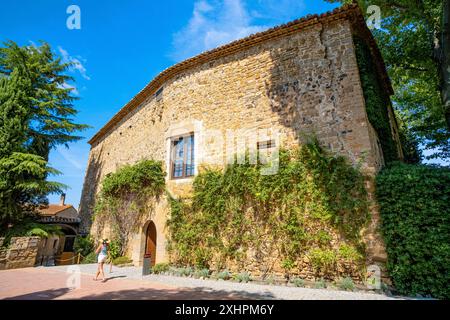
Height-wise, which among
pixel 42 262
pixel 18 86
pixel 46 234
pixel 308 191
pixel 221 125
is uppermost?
pixel 18 86

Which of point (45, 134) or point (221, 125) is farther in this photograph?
point (45, 134)

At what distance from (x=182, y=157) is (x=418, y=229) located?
7.80 metres

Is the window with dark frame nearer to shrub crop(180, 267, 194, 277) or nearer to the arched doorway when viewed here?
shrub crop(180, 267, 194, 277)

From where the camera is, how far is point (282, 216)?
22.6 feet

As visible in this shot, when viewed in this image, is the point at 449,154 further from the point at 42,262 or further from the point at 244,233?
the point at 42,262

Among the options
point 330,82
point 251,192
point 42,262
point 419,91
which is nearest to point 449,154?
point 419,91

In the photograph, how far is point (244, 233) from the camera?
24.2ft

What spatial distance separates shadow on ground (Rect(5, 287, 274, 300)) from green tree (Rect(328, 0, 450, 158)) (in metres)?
7.79

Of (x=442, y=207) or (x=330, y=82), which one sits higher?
(x=330, y=82)

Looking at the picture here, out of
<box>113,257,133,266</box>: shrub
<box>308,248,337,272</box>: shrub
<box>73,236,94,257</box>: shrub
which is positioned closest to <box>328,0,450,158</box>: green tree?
<box>308,248,337,272</box>: shrub

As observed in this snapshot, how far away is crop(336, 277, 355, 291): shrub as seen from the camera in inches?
213

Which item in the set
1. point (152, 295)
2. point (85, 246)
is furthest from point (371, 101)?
point (85, 246)

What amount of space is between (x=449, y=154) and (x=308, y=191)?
1166 centimetres

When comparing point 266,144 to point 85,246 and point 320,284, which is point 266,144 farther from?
point 85,246
